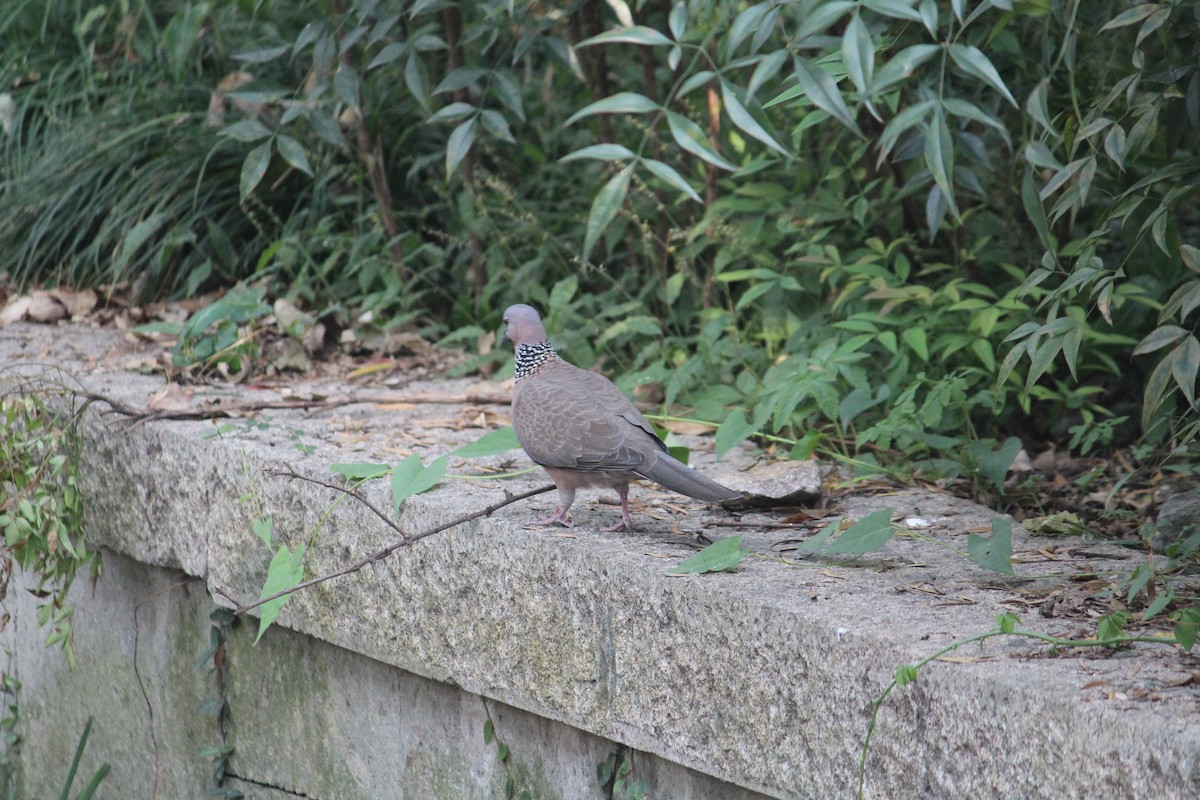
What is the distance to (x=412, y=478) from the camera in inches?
110

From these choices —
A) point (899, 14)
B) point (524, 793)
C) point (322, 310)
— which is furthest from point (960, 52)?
point (322, 310)

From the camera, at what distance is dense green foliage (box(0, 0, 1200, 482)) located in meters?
2.46

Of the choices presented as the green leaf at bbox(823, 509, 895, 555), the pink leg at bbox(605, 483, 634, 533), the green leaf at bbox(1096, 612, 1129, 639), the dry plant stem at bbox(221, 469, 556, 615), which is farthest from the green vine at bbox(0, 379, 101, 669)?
the green leaf at bbox(1096, 612, 1129, 639)

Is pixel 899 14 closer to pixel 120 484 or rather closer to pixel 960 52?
→ pixel 960 52

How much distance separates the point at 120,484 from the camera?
3.62m

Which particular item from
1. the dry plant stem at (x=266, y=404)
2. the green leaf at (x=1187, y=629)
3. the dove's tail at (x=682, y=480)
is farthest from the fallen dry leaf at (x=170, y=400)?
the green leaf at (x=1187, y=629)

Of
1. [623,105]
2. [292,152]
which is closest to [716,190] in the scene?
[292,152]

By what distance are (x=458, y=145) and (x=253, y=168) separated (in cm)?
94

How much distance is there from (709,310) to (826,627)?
7.51 feet

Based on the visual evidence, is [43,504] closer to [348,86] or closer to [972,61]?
[348,86]

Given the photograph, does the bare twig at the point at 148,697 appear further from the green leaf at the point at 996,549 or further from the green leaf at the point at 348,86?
the green leaf at the point at 996,549

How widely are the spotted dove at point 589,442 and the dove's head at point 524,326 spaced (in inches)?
7.6

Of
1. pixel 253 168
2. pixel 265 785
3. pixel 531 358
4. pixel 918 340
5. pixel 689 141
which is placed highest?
pixel 689 141

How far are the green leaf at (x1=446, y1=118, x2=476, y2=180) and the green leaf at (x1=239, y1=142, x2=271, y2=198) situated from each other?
86 cm
